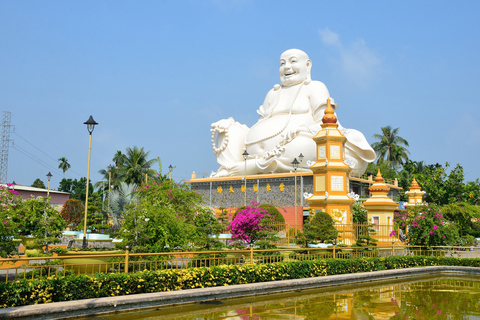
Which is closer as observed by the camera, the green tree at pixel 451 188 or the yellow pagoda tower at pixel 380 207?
the yellow pagoda tower at pixel 380 207

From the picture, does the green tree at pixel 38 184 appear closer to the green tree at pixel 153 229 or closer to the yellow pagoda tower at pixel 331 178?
the yellow pagoda tower at pixel 331 178

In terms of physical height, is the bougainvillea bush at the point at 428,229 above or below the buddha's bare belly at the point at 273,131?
below

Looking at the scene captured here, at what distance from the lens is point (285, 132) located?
30.1 meters

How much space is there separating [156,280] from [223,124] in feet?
81.8

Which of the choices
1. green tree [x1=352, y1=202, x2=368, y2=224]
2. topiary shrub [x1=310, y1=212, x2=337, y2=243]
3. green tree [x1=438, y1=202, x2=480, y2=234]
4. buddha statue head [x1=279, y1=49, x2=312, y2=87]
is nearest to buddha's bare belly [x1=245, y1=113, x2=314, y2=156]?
buddha statue head [x1=279, y1=49, x2=312, y2=87]

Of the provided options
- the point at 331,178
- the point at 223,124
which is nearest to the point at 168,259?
the point at 331,178

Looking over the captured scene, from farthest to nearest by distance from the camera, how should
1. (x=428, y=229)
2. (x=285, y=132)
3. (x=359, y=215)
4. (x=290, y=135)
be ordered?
(x=285, y=132) → (x=290, y=135) → (x=359, y=215) → (x=428, y=229)

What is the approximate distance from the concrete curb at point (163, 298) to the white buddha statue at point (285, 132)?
15.9 m

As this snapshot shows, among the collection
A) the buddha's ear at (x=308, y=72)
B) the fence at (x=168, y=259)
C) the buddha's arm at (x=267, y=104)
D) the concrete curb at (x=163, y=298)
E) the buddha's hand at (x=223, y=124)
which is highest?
the buddha's ear at (x=308, y=72)

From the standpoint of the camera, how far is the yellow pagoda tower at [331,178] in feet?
64.8

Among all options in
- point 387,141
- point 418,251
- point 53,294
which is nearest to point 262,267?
point 53,294

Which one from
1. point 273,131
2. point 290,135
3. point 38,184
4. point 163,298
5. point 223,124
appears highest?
point 223,124

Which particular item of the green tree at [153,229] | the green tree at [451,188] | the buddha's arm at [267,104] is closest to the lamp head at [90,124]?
the green tree at [153,229]

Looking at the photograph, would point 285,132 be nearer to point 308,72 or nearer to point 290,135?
point 290,135
